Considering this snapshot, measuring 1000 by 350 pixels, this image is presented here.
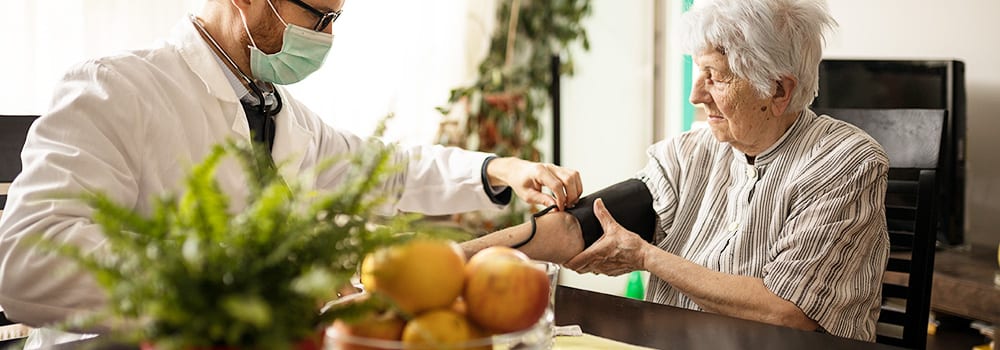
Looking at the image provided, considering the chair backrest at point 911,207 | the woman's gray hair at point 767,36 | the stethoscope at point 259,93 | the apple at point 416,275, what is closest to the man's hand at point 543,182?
the woman's gray hair at point 767,36

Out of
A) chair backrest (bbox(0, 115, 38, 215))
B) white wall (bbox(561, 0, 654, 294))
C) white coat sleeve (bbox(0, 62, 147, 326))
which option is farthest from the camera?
white wall (bbox(561, 0, 654, 294))

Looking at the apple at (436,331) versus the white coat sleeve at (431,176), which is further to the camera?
the white coat sleeve at (431,176)

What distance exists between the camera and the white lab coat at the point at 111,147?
46.8 inches

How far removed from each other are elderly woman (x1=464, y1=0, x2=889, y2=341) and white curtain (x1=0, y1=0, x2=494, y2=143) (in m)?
1.29

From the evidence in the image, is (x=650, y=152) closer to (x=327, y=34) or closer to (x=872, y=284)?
(x=872, y=284)

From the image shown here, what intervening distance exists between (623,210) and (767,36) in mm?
436

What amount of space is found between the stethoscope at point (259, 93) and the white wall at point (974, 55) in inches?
97.1

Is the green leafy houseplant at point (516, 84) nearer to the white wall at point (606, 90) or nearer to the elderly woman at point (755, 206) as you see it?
the white wall at point (606, 90)

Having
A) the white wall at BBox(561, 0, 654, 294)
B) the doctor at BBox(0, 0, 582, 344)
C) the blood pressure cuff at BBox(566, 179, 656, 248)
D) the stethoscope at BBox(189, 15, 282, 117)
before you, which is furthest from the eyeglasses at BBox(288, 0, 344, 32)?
the white wall at BBox(561, 0, 654, 294)

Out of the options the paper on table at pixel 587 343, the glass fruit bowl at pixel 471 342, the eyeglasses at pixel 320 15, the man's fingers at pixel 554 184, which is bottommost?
the paper on table at pixel 587 343

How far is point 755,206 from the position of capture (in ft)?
5.57

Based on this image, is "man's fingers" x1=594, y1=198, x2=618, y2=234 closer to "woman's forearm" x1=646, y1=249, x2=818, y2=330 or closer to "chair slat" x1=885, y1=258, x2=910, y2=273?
"woman's forearm" x1=646, y1=249, x2=818, y2=330

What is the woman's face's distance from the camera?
1697mm

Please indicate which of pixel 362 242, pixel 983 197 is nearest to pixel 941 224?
pixel 983 197
